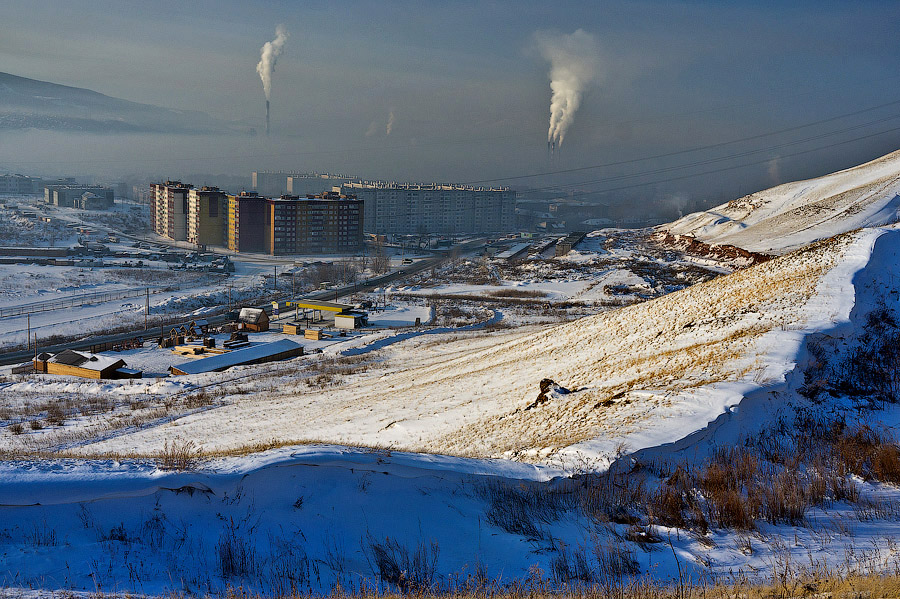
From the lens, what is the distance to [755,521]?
14.1 ft

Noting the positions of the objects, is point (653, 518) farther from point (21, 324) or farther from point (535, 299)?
point (21, 324)

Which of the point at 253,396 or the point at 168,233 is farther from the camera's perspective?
the point at 168,233

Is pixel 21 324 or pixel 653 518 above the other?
pixel 653 518

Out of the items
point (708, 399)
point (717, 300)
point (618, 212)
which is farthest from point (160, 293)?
point (618, 212)

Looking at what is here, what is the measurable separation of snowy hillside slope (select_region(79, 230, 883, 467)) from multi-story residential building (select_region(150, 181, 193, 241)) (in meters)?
76.4

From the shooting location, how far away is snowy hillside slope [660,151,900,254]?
122ft

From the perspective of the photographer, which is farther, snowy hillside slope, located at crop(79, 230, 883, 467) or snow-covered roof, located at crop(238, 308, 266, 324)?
snow-covered roof, located at crop(238, 308, 266, 324)

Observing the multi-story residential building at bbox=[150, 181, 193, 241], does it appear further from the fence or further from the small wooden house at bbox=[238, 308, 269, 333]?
the small wooden house at bbox=[238, 308, 269, 333]

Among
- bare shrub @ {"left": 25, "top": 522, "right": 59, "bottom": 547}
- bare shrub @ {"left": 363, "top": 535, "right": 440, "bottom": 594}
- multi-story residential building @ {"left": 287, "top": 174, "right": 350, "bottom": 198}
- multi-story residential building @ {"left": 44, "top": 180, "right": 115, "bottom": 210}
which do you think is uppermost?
multi-story residential building @ {"left": 287, "top": 174, "right": 350, "bottom": 198}

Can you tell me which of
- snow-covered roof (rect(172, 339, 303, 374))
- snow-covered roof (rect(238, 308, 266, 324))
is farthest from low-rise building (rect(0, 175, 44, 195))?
snow-covered roof (rect(172, 339, 303, 374))

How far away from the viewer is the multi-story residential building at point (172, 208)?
3297 inches

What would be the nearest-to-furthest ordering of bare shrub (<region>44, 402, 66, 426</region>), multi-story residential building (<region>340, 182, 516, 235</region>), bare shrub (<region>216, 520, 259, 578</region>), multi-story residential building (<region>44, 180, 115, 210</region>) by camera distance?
bare shrub (<region>216, 520, 259, 578</region>), bare shrub (<region>44, 402, 66, 426</region>), multi-story residential building (<region>340, 182, 516, 235</region>), multi-story residential building (<region>44, 180, 115, 210</region>)

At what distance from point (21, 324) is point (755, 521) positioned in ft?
129

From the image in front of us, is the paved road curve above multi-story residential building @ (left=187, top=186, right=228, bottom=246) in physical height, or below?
below
